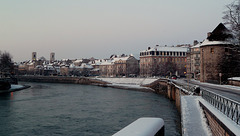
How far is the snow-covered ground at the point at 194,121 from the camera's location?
1338 centimetres

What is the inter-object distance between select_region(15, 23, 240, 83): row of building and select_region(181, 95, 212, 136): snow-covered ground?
14893 millimetres

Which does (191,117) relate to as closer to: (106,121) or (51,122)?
(106,121)

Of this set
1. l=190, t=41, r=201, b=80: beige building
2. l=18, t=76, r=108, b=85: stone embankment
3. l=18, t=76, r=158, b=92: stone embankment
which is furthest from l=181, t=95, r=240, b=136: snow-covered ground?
l=18, t=76, r=108, b=85: stone embankment

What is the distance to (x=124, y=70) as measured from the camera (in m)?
145

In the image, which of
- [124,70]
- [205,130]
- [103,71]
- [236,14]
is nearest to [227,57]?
[236,14]

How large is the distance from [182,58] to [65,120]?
109689mm

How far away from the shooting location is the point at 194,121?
610 inches

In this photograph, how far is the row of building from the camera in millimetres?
46775

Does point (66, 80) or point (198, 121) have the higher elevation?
point (66, 80)

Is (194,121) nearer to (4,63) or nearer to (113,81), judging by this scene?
(113,81)

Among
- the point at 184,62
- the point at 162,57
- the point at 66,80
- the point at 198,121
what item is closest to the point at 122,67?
the point at 162,57

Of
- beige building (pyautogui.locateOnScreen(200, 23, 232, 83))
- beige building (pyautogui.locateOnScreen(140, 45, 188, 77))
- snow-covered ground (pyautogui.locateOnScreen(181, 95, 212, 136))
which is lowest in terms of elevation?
snow-covered ground (pyautogui.locateOnScreen(181, 95, 212, 136))

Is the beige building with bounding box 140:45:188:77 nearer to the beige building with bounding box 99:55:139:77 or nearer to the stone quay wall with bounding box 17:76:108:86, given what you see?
the beige building with bounding box 99:55:139:77

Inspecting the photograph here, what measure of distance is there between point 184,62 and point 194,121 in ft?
388
